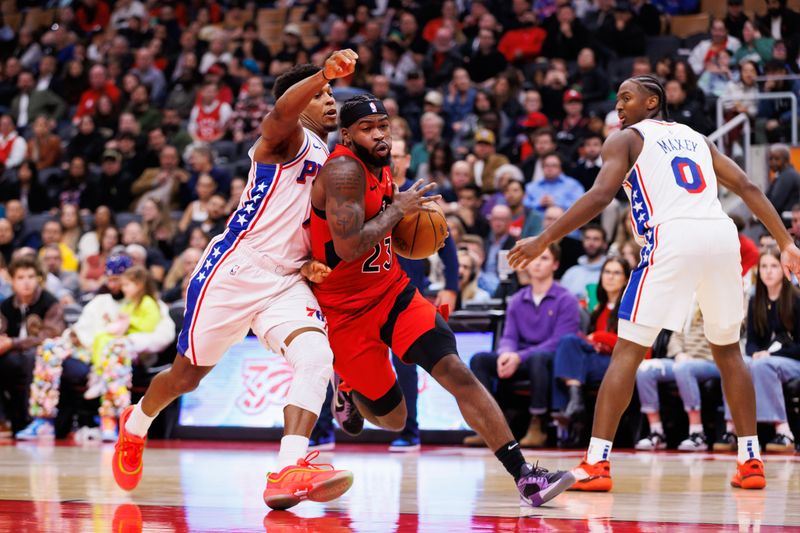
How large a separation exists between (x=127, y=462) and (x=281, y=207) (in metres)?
1.47

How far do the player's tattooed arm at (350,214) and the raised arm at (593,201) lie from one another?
2.20ft

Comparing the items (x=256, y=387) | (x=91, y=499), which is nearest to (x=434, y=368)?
(x=91, y=499)

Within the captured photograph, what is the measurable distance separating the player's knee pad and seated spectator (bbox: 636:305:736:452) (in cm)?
424

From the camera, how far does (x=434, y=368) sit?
5.14 m

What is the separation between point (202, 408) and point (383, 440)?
1.67 m

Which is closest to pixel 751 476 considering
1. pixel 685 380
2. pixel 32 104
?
pixel 685 380

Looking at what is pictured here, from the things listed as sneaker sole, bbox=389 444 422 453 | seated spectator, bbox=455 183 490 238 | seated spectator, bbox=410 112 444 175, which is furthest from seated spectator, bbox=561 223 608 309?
seated spectator, bbox=410 112 444 175

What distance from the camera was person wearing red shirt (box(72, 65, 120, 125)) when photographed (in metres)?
17.1

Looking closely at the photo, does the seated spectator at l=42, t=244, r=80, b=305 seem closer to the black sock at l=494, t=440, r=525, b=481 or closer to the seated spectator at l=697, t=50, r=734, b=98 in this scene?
the seated spectator at l=697, t=50, r=734, b=98

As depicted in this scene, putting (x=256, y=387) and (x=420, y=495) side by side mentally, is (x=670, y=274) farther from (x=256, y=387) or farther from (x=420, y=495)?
(x=256, y=387)

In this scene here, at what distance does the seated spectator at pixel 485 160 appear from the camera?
12.7 metres

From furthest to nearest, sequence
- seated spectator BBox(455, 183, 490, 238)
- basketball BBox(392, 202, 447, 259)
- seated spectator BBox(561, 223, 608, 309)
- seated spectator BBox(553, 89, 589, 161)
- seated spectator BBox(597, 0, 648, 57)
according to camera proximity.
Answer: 1. seated spectator BBox(597, 0, 648, 57)
2. seated spectator BBox(553, 89, 589, 161)
3. seated spectator BBox(455, 183, 490, 238)
4. seated spectator BBox(561, 223, 608, 309)
5. basketball BBox(392, 202, 447, 259)

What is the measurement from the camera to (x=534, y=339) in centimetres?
927

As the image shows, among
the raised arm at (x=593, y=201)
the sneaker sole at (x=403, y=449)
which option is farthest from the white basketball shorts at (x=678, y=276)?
the sneaker sole at (x=403, y=449)
